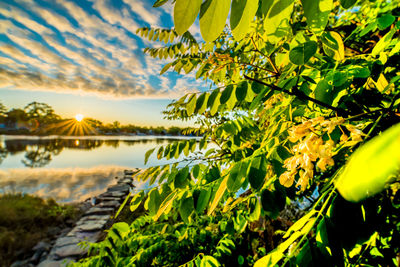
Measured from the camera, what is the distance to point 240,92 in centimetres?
107

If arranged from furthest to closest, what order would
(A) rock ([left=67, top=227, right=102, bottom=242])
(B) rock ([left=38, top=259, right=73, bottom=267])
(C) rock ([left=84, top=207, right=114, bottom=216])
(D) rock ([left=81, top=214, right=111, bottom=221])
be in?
(C) rock ([left=84, top=207, right=114, bottom=216]) → (D) rock ([left=81, top=214, right=111, bottom=221]) → (A) rock ([left=67, top=227, right=102, bottom=242]) → (B) rock ([left=38, top=259, right=73, bottom=267])

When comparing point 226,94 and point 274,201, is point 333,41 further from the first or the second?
point 274,201

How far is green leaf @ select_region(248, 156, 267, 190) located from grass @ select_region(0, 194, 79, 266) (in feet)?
23.5

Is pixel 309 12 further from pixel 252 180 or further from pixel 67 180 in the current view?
pixel 67 180

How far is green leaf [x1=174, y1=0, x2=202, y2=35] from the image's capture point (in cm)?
45

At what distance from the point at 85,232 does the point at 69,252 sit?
1.21 m

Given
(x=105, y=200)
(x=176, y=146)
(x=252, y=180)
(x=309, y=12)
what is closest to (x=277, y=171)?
(x=252, y=180)

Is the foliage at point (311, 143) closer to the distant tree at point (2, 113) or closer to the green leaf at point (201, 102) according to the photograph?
the green leaf at point (201, 102)

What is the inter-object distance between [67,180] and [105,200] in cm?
551

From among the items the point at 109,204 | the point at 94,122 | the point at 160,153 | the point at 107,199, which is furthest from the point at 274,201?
the point at 94,122

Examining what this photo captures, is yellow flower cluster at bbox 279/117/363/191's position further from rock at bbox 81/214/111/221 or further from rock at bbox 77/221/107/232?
rock at bbox 81/214/111/221

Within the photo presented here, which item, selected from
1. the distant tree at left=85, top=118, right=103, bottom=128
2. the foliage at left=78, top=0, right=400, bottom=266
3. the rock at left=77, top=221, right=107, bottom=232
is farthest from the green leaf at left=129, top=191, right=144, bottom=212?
the distant tree at left=85, top=118, right=103, bottom=128

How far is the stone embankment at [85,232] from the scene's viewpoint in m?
4.82

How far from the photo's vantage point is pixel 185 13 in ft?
1.55
